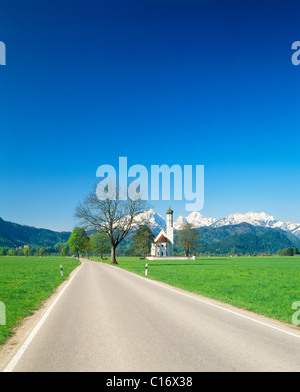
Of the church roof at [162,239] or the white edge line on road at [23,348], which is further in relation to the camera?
the church roof at [162,239]

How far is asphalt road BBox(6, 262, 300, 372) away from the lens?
5.14 m

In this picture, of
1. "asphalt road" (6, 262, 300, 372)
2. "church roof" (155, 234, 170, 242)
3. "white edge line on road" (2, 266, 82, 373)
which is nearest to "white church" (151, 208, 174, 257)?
"church roof" (155, 234, 170, 242)

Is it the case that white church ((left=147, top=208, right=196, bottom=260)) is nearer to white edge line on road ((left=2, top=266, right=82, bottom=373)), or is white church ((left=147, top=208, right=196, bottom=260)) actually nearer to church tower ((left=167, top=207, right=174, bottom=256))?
church tower ((left=167, top=207, right=174, bottom=256))

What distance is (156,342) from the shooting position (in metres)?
6.46

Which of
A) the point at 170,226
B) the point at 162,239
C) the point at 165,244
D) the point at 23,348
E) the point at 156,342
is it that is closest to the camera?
the point at 23,348

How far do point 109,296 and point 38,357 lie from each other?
8.14 meters

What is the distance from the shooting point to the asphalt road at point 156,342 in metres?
5.14

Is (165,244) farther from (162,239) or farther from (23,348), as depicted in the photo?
Answer: (23,348)

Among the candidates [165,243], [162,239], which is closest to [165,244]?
[165,243]

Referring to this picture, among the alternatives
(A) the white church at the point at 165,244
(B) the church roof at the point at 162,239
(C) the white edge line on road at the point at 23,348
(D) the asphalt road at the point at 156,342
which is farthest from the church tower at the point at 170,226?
(C) the white edge line on road at the point at 23,348

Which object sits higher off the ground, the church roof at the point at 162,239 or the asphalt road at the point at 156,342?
the church roof at the point at 162,239

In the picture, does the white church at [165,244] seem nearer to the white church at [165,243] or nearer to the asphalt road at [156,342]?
the white church at [165,243]

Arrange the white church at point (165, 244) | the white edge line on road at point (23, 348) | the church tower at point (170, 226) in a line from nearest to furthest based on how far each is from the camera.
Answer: the white edge line on road at point (23, 348), the white church at point (165, 244), the church tower at point (170, 226)
